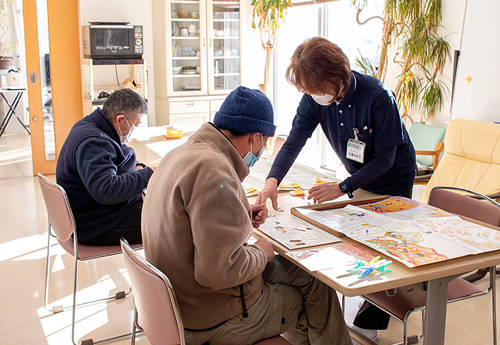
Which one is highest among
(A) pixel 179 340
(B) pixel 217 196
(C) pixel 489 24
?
(C) pixel 489 24

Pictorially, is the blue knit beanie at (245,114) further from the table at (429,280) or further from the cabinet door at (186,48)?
the cabinet door at (186,48)

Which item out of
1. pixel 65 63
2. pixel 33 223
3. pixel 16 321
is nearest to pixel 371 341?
pixel 16 321

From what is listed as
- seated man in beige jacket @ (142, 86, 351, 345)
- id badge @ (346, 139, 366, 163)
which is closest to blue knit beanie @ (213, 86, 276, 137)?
seated man in beige jacket @ (142, 86, 351, 345)

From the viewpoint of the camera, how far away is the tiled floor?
2449mm

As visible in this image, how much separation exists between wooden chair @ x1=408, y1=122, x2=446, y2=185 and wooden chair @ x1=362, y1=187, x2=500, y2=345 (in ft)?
5.62

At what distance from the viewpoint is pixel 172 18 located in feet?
19.1

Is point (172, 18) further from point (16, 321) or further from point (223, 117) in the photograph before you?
point (223, 117)

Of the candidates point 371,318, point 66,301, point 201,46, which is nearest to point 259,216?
point 371,318

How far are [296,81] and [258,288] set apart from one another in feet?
2.91

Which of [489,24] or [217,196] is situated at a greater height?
[489,24]

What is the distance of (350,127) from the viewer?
215 cm

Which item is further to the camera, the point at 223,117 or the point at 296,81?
the point at 296,81

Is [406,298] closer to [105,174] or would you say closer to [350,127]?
[350,127]

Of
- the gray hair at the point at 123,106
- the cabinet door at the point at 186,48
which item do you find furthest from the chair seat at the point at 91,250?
the cabinet door at the point at 186,48
